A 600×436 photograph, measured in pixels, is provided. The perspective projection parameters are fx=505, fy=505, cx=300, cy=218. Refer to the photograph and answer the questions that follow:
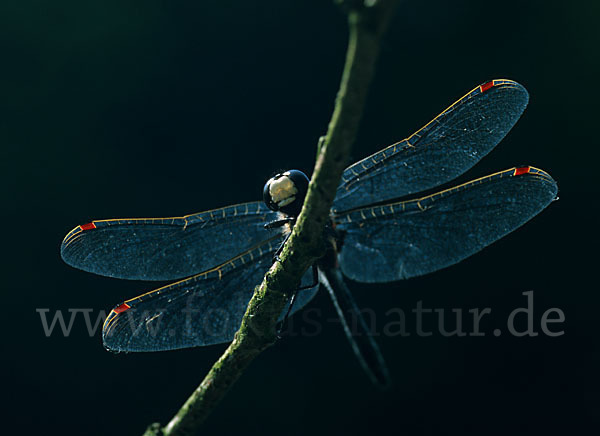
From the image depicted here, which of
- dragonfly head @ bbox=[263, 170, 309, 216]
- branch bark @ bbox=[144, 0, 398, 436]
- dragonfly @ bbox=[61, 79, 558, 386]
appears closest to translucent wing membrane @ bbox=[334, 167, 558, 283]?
dragonfly @ bbox=[61, 79, 558, 386]

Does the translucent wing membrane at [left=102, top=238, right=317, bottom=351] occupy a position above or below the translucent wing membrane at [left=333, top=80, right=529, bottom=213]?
below

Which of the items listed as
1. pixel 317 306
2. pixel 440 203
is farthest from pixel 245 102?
pixel 440 203

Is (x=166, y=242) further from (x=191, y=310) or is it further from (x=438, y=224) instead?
(x=438, y=224)

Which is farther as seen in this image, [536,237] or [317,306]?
[536,237]

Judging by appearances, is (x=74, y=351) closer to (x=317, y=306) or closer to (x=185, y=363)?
(x=185, y=363)

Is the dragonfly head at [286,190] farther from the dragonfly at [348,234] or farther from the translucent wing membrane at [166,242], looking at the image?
the translucent wing membrane at [166,242]

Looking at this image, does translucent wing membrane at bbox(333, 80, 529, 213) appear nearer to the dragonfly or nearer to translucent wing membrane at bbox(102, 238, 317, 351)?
the dragonfly
